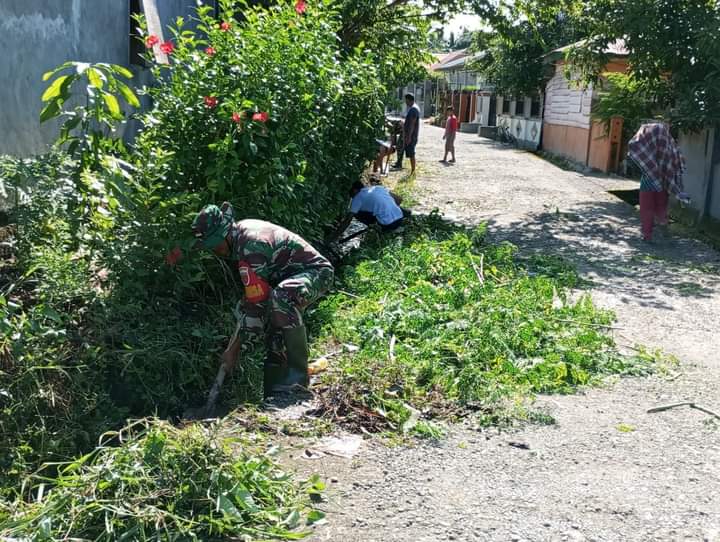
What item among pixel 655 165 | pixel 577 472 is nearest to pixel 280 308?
pixel 577 472

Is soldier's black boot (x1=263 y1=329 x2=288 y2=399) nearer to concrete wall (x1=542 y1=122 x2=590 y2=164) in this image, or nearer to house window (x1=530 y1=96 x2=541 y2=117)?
concrete wall (x1=542 y1=122 x2=590 y2=164)

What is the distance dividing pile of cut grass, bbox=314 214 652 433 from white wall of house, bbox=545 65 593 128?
45.9 ft

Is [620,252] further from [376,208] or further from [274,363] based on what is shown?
[274,363]

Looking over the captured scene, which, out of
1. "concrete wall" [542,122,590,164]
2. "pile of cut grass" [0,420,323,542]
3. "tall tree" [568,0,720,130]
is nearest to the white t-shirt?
"tall tree" [568,0,720,130]

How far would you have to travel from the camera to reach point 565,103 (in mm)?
23641

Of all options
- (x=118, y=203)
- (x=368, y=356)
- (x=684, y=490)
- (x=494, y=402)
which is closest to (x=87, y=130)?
(x=118, y=203)

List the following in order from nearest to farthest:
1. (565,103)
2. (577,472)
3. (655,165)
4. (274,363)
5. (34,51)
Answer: (577,472)
(274,363)
(34,51)
(655,165)
(565,103)

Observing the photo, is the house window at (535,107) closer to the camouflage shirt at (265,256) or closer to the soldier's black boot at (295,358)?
the camouflage shirt at (265,256)

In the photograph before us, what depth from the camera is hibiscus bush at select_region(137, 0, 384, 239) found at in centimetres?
566

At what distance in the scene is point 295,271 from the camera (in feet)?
17.3

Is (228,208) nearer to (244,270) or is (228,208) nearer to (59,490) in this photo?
(244,270)

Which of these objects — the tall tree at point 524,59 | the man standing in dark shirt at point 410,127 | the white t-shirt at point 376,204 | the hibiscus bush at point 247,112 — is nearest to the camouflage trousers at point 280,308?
the hibiscus bush at point 247,112

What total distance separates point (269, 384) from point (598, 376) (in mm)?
2367

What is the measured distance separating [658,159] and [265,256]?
7.00 meters
